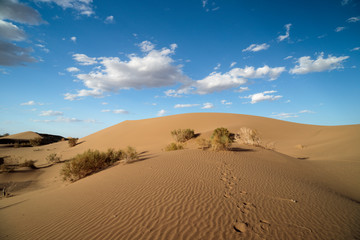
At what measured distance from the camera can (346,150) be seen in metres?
13.9

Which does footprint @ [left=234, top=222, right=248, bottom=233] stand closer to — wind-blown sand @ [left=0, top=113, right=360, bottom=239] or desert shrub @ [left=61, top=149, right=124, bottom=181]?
wind-blown sand @ [left=0, top=113, right=360, bottom=239]

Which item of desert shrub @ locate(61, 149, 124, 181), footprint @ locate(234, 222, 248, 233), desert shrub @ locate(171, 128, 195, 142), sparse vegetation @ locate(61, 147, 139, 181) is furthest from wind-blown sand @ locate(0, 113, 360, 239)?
desert shrub @ locate(171, 128, 195, 142)

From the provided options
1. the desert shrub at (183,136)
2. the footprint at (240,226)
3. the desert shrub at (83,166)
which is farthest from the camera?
the desert shrub at (183,136)

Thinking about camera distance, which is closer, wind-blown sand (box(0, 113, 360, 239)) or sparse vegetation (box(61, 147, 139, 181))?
wind-blown sand (box(0, 113, 360, 239))

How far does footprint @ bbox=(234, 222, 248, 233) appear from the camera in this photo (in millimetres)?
3128

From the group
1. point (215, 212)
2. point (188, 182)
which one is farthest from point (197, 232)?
point (188, 182)

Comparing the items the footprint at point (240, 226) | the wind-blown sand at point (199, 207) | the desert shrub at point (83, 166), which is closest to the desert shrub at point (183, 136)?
the desert shrub at point (83, 166)

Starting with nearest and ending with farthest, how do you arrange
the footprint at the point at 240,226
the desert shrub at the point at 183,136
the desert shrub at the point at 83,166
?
the footprint at the point at 240,226
the desert shrub at the point at 83,166
the desert shrub at the point at 183,136

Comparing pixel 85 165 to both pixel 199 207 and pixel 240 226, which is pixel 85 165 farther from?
pixel 240 226

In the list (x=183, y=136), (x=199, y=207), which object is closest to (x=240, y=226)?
(x=199, y=207)

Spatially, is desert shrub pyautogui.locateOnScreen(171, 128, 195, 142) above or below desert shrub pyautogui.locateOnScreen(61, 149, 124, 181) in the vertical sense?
above

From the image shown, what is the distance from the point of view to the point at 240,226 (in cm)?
323

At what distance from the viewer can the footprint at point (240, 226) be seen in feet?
10.3

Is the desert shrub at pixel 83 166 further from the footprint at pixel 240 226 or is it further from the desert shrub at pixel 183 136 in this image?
the desert shrub at pixel 183 136
